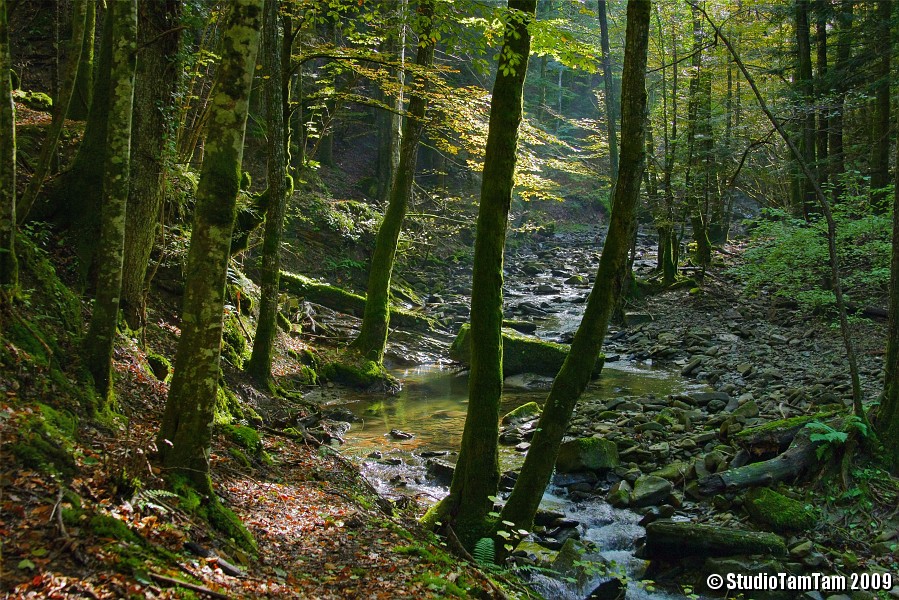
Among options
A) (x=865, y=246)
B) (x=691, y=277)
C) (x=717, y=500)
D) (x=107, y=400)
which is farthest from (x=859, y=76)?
(x=107, y=400)

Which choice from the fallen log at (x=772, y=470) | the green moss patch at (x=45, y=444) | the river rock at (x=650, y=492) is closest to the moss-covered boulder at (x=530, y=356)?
the river rock at (x=650, y=492)

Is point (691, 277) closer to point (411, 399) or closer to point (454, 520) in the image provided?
point (411, 399)

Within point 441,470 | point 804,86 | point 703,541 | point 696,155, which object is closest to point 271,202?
point 441,470

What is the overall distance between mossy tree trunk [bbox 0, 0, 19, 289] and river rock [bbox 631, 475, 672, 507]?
22.2 ft

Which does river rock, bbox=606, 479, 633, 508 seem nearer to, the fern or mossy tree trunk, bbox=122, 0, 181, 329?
the fern

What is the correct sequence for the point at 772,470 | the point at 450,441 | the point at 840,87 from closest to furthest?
the point at 772,470 < the point at 450,441 < the point at 840,87

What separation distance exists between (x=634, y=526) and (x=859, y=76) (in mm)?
13795

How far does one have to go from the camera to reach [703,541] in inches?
229

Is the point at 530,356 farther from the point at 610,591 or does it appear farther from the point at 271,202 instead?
the point at 610,591

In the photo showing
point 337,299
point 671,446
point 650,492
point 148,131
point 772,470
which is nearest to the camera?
point 148,131

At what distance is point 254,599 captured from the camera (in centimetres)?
337

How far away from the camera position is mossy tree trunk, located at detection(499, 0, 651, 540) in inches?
211

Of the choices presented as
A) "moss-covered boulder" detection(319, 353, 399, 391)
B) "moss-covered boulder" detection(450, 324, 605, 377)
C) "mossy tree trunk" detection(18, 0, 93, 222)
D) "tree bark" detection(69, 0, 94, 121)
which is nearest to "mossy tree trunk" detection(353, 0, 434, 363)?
"moss-covered boulder" detection(319, 353, 399, 391)

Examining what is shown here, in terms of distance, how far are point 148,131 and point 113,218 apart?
1.83 meters
